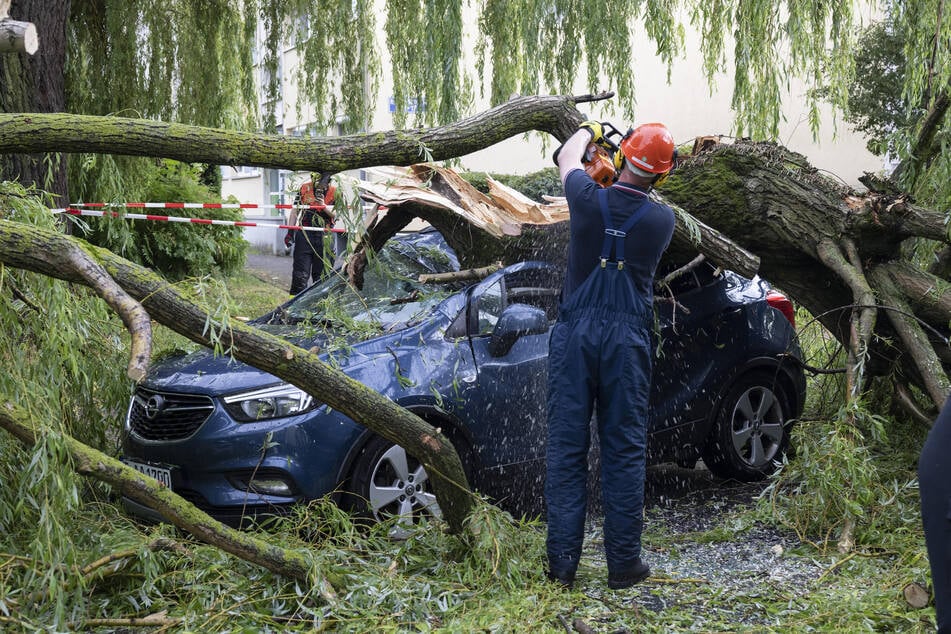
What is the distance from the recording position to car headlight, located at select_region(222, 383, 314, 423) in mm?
5027

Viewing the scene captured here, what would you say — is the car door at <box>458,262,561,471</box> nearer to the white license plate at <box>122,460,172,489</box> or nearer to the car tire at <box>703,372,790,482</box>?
the car tire at <box>703,372,790,482</box>

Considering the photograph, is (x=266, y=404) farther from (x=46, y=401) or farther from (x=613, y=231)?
(x=613, y=231)

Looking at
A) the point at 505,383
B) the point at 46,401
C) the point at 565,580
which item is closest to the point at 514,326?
the point at 505,383

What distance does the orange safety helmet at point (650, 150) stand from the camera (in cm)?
437

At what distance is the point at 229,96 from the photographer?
9.36 meters

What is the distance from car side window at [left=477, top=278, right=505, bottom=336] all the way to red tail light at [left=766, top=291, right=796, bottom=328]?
2121mm

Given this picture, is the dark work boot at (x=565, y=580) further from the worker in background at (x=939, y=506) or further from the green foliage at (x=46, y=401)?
the worker in background at (x=939, y=506)

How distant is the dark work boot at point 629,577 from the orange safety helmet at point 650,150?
1.81 meters

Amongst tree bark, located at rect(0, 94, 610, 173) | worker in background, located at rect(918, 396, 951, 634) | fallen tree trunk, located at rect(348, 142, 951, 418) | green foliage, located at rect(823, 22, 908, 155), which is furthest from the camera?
green foliage, located at rect(823, 22, 908, 155)

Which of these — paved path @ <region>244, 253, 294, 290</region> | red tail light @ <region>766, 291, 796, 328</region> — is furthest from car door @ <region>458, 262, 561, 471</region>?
paved path @ <region>244, 253, 294, 290</region>

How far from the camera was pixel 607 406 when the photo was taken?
14.6 feet

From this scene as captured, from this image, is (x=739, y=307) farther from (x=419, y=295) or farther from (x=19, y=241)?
(x=19, y=241)

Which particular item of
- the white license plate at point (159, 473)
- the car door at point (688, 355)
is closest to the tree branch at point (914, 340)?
the car door at point (688, 355)

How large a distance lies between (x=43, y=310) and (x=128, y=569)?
3.90ft
